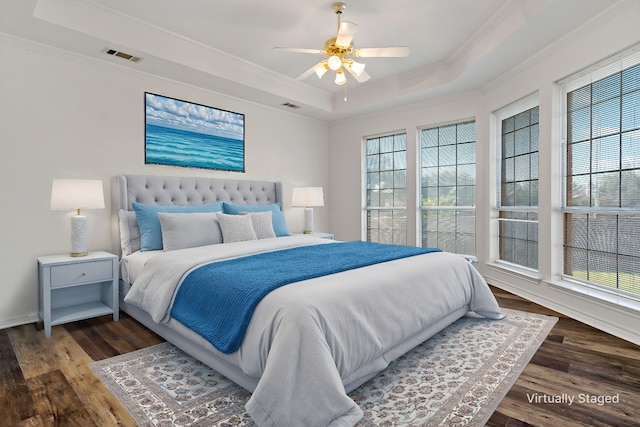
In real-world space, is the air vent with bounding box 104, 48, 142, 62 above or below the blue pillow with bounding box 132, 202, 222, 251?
above

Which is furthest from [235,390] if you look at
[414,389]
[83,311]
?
[83,311]

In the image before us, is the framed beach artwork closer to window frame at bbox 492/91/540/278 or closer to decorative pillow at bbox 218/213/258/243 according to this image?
decorative pillow at bbox 218/213/258/243

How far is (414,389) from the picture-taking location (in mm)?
2006

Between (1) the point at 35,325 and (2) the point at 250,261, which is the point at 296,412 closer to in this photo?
(2) the point at 250,261

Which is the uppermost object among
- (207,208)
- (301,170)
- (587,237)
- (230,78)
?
(230,78)

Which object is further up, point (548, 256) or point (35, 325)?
point (548, 256)

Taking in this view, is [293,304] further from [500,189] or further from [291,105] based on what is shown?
[291,105]

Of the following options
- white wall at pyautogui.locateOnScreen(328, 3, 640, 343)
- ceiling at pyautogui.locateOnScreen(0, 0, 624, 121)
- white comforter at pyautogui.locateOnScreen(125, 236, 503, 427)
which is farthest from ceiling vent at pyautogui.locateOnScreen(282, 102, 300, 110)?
white comforter at pyautogui.locateOnScreen(125, 236, 503, 427)

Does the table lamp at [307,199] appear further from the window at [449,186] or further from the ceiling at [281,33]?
the window at [449,186]

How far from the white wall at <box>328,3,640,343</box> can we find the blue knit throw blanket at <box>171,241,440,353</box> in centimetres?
168

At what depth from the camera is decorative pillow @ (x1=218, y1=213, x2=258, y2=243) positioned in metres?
3.57

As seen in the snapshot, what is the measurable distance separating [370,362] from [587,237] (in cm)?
256

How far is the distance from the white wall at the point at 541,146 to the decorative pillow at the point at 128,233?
11.1 ft

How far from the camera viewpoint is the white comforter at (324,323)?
154cm
